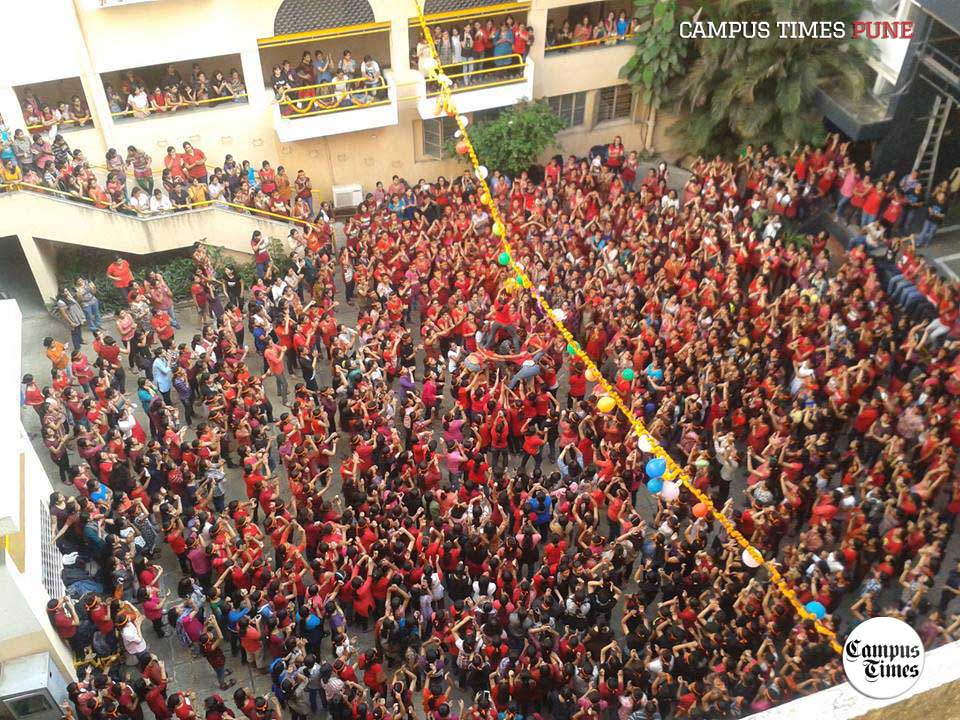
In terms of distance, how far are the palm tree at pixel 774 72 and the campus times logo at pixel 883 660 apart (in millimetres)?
16176

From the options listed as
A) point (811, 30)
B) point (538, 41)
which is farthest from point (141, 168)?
point (811, 30)

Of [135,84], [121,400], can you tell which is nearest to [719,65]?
[135,84]

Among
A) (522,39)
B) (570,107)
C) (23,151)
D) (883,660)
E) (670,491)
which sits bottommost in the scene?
(670,491)

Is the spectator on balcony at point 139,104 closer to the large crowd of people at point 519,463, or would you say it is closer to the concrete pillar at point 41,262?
the concrete pillar at point 41,262

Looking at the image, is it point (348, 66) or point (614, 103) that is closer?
point (348, 66)

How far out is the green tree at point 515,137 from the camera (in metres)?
21.7

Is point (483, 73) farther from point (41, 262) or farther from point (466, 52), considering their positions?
point (41, 262)

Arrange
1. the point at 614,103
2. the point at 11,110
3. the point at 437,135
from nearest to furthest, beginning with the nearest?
1. the point at 11,110
2. the point at 437,135
3. the point at 614,103

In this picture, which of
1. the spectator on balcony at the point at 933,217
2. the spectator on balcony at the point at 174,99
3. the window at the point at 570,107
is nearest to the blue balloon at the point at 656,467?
the spectator on balcony at the point at 933,217

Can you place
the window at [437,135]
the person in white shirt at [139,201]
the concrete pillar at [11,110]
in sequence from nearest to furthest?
the concrete pillar at [11,110]
the person in white shirt at [139,201]
the window at [437,135]

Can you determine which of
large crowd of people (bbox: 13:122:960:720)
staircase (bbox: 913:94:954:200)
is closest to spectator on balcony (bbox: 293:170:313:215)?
large crowd of people (bbox: 13:122:960:720)

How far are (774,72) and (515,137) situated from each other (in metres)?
6.03

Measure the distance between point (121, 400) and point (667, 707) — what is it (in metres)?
9.70

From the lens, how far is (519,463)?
1570cm
